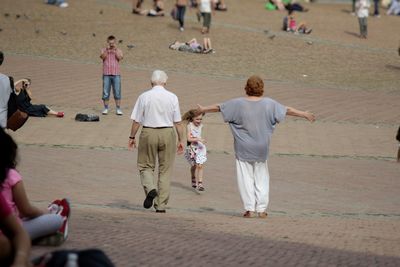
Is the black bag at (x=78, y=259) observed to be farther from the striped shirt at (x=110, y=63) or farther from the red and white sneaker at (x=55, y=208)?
the striped shirt at (x=110, y=63)

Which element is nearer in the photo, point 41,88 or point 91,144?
point 91,144

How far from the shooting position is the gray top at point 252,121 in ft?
42.6

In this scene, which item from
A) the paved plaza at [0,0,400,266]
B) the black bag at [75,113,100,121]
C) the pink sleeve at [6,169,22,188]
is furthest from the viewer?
the black bag at [75,113,100,121]

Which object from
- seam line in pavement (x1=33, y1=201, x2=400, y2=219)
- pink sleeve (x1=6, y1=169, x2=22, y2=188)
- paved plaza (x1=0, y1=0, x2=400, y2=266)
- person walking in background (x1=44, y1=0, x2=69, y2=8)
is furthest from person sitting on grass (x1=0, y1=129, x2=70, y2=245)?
person walking in background (x1=44, y1=0, x2=69, y2=8)

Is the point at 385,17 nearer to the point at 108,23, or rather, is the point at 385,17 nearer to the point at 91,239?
the point at 108,23

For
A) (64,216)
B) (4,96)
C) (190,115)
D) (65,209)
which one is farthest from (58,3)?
(64,216)

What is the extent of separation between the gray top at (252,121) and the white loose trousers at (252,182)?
111 millimetres

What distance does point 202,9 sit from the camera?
33.7 m

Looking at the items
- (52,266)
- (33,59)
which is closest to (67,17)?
(33,59)

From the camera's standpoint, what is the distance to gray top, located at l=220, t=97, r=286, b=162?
1298 centimetres

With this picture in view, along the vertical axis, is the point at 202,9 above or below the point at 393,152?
above

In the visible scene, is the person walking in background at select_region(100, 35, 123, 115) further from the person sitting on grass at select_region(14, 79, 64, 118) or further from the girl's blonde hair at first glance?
the girl's blonde hair

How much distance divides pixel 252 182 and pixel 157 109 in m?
1.35

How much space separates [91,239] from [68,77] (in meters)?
17.2
